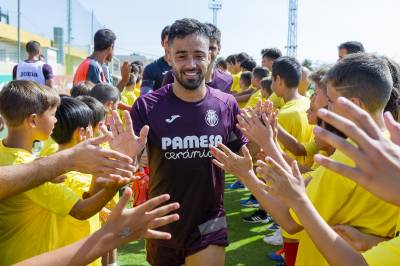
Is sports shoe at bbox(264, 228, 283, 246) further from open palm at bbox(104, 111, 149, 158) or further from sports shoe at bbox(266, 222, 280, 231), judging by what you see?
open palm at bbox(104, 111, 149, 158)

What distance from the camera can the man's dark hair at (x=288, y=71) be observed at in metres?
4.84

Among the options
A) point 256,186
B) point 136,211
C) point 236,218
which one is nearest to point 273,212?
point 256,186

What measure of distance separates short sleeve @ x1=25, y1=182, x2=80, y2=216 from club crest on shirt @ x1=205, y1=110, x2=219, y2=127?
1.21 m

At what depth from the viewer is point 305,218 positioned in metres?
1.70

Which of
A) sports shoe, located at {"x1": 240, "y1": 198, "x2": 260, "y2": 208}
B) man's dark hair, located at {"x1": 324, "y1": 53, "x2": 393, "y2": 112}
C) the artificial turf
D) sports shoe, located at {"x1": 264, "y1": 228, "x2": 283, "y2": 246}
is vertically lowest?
sports shoe, located at {"x1": 240, "y1": 198, "x2": 260, "y2": 208}

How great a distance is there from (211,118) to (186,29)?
681mm

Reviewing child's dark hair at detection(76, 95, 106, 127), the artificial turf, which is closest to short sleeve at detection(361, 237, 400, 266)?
child's dark hair at detection(76, 95, 106, 127)

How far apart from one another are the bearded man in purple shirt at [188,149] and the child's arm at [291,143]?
0.83 metres

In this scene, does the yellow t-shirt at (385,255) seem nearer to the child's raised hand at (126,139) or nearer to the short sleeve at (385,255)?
the short sleeve at (385,255)

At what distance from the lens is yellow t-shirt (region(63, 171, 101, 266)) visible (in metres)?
2.79

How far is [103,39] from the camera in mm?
5859

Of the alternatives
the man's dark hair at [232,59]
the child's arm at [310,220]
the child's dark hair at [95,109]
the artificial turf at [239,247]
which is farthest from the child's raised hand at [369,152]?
the man's dark hair at [232,59]

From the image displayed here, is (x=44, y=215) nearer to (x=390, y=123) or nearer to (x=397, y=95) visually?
(x=390, y=123)

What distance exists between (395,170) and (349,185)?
86 cm
